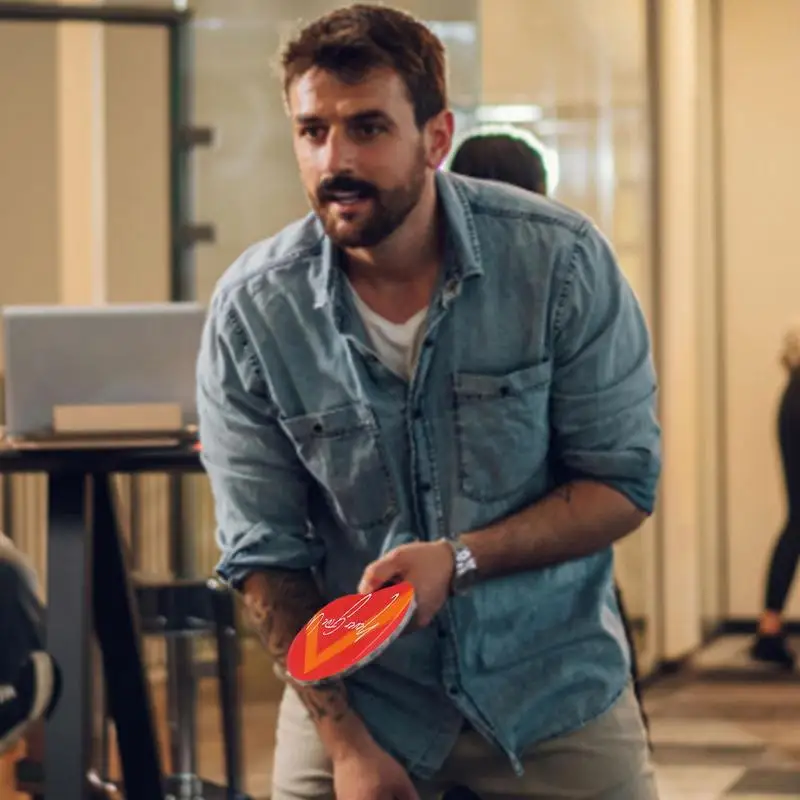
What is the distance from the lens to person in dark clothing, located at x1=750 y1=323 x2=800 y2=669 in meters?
6.26

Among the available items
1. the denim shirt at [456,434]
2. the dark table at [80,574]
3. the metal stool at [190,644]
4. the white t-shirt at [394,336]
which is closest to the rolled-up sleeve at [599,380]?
the denim shirt at [456,434]

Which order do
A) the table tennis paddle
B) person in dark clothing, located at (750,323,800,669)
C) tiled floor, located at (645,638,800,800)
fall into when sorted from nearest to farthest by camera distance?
the table tennis paddle < tiled floor, located at (645,638,800,800) < person in dark clothing, located at (750,323,800,669)

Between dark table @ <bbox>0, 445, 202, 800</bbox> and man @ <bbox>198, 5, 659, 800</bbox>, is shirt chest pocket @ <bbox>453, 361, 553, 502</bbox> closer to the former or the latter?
man @ <bbox>198, 5, 659, 800</bbox>

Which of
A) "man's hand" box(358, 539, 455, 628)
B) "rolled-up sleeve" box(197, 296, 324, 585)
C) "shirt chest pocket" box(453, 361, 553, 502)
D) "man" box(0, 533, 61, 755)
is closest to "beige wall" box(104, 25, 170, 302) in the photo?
"man" box(0, 533, 61, 755)

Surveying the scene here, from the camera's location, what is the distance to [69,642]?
9.13 feet

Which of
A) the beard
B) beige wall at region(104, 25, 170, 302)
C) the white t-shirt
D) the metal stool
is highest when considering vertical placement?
beige wall at region(104, 25, 170, 302)

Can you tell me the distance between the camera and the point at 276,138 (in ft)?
18.6

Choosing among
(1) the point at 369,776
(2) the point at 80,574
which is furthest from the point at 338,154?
(2) the point at 80,574

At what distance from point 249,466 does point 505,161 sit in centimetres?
82

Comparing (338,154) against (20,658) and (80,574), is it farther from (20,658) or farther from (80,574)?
(20,658)

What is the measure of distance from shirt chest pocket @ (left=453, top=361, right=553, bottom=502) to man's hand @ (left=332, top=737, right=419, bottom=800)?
285mm

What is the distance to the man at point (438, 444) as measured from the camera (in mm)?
1781

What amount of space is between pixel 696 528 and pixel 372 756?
4.81 m
